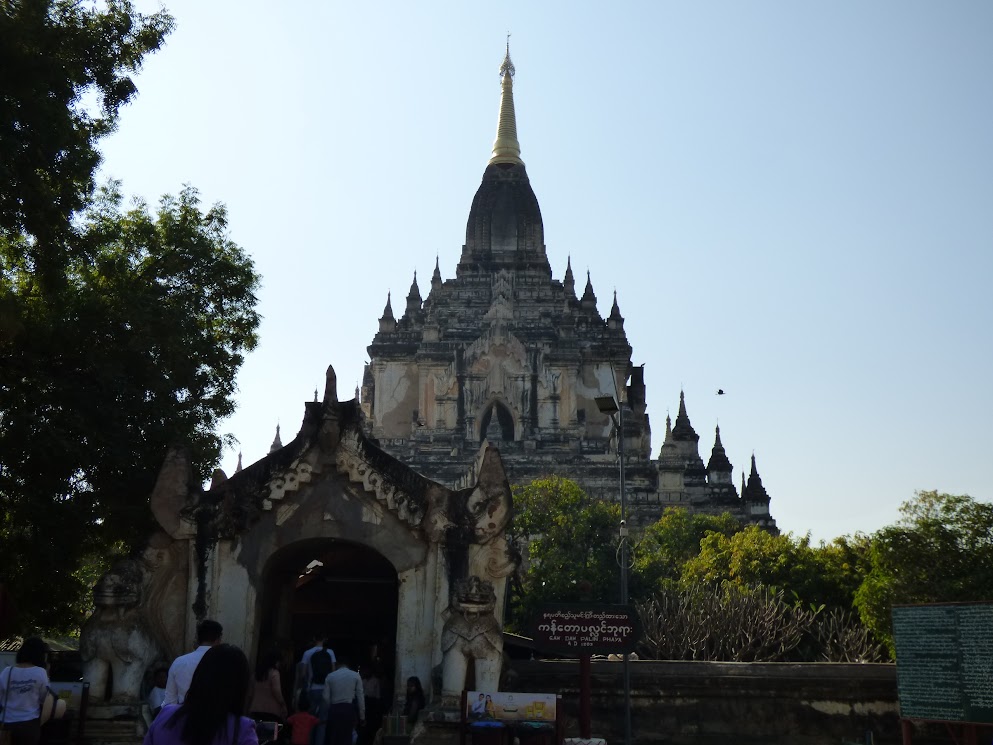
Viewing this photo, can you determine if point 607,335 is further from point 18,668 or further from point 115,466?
point 18,668

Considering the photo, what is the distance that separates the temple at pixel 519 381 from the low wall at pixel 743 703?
37.2 meters

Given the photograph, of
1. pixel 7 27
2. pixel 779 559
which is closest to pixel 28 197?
pixel 7 27

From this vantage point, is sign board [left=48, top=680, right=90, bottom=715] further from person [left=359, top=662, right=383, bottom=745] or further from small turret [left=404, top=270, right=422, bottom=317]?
small turret [left=404, top=270, right=422, bottom=317]

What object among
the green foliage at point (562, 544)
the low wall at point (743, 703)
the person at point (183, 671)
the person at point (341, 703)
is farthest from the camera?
the green foliage at point (562, 544)

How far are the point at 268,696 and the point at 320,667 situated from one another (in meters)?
0.72

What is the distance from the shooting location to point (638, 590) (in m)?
39.3

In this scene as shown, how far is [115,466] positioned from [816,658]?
19246 millimetres

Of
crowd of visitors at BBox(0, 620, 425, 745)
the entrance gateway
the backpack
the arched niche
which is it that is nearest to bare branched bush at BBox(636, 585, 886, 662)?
the entrance gateway

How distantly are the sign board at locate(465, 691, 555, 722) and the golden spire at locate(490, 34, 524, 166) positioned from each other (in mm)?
63473

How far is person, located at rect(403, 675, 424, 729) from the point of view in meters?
13.8

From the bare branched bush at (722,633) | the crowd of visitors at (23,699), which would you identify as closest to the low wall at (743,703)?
the crowd of visitors at (23,699)

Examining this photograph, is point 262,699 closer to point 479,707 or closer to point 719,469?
point 479,707

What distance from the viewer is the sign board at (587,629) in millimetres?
13719

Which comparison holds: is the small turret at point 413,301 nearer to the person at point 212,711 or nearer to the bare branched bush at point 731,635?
the bare branched bush at point 731,635
